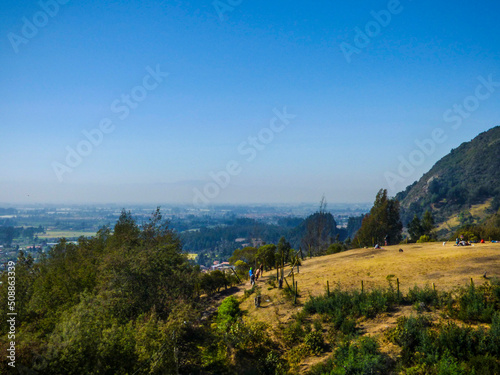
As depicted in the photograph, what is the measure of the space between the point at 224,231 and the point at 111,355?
188947 mm

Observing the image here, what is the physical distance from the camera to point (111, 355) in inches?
439

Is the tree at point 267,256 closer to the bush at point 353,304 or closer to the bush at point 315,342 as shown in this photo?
the bush at point 353,304

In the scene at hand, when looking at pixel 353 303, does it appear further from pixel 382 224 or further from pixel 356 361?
pixel 382 224

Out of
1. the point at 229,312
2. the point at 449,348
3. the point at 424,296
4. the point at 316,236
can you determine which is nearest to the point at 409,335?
the point at 449,348

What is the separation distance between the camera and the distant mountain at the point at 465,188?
123m

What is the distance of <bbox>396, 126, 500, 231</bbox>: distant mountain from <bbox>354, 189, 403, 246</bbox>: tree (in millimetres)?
64792

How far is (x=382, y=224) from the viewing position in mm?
59562

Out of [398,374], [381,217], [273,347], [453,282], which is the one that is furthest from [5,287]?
[381,217]

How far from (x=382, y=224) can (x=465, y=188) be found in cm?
10409

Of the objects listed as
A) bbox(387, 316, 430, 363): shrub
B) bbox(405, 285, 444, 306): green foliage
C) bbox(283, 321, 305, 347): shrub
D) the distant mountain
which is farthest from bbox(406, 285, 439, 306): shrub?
the distant mountain

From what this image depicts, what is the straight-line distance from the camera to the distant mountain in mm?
123306

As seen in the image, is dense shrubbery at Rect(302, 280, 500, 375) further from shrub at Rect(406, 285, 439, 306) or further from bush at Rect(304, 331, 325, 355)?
Result: bush at Rect(304, 331, 325, 355)

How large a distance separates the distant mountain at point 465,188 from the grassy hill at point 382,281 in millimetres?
99019

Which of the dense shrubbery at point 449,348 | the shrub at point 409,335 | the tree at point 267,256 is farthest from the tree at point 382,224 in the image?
the dense shrubbery at point 449,348
